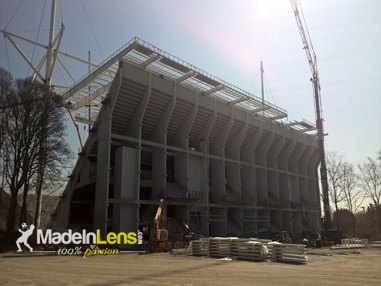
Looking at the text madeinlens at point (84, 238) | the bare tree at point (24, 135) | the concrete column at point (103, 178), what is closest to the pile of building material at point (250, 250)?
the text madeinlens at point (84, 238)

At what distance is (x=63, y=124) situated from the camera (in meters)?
35.8

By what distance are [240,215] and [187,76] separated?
70.0 feet

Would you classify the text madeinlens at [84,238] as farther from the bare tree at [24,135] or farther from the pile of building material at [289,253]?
the pile of building material at [289,253]

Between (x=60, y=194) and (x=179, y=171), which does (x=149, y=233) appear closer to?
(x=179, y=171)

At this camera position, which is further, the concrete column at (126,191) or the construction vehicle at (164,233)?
the concrete column at (126,191)

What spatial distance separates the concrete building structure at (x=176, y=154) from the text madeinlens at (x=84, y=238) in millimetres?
959

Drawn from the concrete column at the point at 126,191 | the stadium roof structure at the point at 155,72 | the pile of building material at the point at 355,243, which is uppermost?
the stadium roof structure at the point at 155,72

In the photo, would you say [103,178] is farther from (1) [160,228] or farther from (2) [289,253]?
(2) [289,253]

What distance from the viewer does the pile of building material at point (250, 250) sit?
19734mm

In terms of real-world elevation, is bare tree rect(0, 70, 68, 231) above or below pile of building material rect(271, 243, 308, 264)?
above

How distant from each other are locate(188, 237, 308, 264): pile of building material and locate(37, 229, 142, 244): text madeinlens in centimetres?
1062

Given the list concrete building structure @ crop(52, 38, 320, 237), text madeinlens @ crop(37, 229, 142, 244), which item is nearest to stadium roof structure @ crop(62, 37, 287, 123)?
concrete building structure @ crop(52, 38, 320, 237)

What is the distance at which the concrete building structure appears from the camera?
35.6m

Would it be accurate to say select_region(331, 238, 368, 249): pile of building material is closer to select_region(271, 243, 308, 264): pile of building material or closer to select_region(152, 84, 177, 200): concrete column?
select_region(152, 84, 177, 200): concrete column
